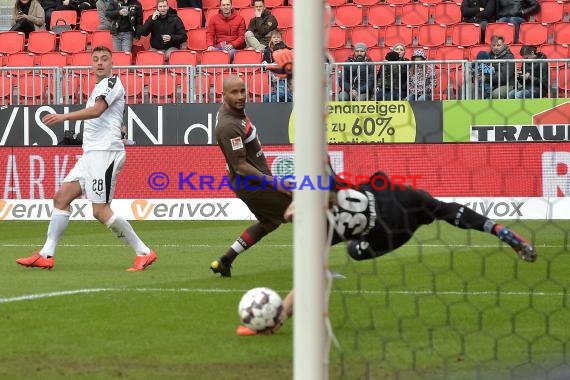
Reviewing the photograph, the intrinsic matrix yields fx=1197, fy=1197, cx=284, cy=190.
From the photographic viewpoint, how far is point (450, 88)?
61.7ft

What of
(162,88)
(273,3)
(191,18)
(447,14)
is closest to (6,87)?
(162,88)

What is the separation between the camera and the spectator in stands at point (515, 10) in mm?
20562

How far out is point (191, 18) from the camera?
22.2m

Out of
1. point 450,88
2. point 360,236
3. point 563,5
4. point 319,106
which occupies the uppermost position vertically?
point 563,5

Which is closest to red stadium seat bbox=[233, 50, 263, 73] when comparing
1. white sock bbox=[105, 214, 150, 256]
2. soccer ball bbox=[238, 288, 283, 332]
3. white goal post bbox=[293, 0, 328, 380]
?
white sock bbox=[105, 214, 150, 256]

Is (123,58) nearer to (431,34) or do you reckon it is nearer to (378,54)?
(378,54)

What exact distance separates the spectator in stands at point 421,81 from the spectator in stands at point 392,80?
0.34 feet

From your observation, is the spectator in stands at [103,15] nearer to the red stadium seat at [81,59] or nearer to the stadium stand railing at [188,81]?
the red stadium seat at [81,59]

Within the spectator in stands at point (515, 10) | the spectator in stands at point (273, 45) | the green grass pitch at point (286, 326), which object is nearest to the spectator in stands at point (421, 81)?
the spectator in stands at point (273, 45)

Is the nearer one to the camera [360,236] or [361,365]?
[361,365]

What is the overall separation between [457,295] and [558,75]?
1036 cm

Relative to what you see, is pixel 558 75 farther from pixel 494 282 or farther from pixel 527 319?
pixel 527 319

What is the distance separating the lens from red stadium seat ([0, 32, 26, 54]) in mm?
22609

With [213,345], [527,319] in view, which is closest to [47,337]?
[213,345]
